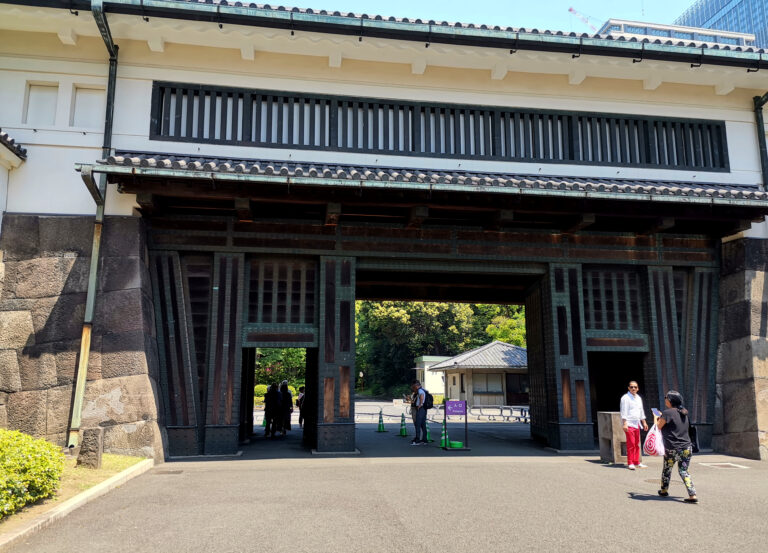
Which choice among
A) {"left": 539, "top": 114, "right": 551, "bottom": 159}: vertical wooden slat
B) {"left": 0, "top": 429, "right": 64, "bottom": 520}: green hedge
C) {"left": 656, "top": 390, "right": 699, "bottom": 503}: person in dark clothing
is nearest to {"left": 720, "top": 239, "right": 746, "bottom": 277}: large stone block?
{"left": 539, "top": 114, "right": 551, "bottom": 159}: vertical wooden slat

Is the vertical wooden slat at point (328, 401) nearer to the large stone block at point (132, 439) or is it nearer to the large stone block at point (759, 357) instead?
the large stone block at point (132, 439)

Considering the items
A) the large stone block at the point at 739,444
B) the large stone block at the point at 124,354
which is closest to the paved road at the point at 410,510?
the large stone block at the point at 739,444

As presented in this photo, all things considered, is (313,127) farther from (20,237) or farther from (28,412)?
(28,412)

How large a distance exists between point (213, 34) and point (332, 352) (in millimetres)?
6757

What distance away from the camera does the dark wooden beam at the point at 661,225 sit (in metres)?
11.6

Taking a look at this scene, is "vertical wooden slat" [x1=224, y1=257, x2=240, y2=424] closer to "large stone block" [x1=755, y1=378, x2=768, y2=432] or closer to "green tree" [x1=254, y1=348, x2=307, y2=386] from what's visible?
"large stone block" [x1=755, y1=378, x2=768, y2=432]

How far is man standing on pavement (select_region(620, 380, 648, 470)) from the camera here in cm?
973

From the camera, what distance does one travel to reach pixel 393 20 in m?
11.0

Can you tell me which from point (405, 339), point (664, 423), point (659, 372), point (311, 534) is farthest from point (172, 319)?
point (405, 339)

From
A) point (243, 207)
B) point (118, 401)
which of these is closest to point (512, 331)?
point (243, 207)

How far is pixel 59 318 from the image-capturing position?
33.2 ft

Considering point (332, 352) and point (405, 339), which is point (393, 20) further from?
point (405, 339)

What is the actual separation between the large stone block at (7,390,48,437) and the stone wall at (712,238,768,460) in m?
13.2

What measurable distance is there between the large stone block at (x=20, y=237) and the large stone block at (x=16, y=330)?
112 centimetres
